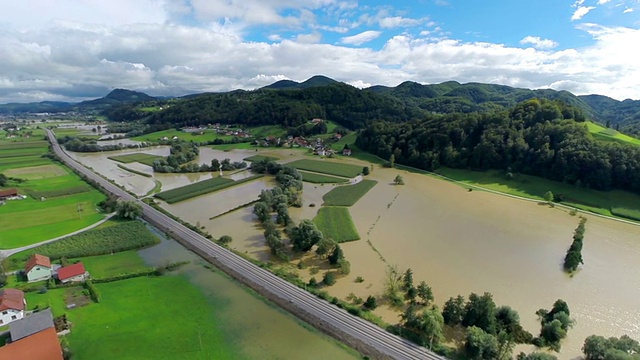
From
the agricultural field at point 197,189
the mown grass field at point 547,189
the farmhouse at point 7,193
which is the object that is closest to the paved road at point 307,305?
the agricultural field at point 197,189

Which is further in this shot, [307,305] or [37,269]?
[37,269]

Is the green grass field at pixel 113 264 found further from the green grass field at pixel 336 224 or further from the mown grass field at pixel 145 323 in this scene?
the green grass field at pixel 336 224

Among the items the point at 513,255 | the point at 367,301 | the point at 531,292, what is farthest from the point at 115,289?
the point at 513,255

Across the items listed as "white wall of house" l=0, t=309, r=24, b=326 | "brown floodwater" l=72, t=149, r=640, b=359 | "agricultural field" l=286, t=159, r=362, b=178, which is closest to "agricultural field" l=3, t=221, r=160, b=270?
"brown floodwater" l=72, t=149, r=640, b=359

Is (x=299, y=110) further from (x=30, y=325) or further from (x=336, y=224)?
(x=30, y=325)

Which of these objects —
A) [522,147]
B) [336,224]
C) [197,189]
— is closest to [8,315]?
[336,224]

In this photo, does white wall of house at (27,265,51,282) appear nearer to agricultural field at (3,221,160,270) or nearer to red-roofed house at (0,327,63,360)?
agricultural field at (3,221,160,270)

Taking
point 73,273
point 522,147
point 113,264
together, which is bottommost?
point 113,264
